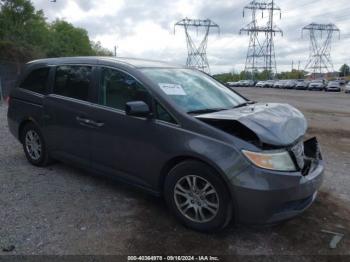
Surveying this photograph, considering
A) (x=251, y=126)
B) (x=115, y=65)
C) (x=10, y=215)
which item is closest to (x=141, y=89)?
(x=115, y=65)

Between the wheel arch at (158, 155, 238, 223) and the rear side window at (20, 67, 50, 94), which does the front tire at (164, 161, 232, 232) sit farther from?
the rear side window at (20, 67, 50, 94)

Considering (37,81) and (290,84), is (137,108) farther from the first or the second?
(290,84)

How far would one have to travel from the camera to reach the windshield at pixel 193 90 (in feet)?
12.8

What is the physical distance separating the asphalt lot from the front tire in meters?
0.14

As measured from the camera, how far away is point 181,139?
355 cm

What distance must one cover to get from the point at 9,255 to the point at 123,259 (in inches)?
38.2

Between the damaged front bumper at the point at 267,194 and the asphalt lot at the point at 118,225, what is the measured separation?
0.31 meters

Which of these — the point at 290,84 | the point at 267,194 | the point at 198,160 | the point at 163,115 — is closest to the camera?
the point at 267,194

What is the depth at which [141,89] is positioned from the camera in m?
3.97

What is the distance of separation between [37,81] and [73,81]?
916 mm

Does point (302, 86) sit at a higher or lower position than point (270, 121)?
lower

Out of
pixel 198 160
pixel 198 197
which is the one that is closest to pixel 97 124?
pixel 198 160

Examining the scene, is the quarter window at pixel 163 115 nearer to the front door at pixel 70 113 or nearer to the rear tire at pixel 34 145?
the front door at pixel 70 113

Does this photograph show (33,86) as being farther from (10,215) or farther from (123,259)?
(123,259)
